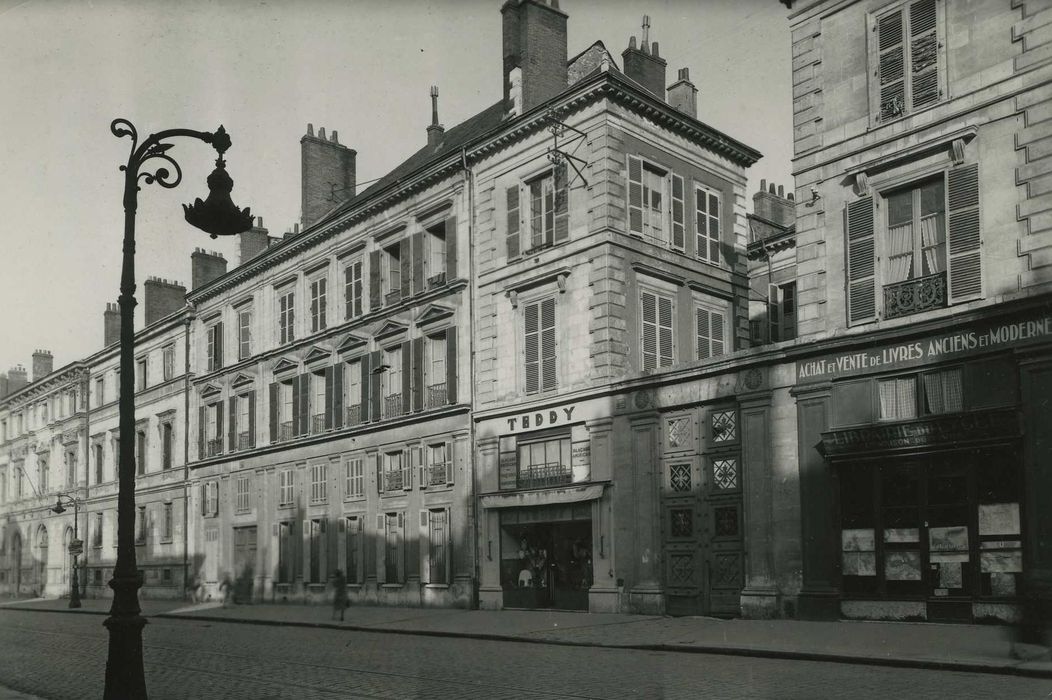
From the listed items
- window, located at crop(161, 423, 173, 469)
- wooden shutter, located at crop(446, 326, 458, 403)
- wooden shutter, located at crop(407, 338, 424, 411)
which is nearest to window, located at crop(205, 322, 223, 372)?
window, located at crop(161, 423, 173, 469)

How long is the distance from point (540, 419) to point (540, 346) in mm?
1818

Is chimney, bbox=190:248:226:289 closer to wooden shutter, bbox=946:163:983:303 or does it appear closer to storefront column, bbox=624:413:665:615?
storefront column, bbox=624:413:665:615

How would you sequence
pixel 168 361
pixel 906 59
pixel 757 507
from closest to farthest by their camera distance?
1. pixel 906 59
2. pixel 757 507
3. pixel 168 361

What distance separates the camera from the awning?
23413mm

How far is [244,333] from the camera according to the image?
39.4 meters

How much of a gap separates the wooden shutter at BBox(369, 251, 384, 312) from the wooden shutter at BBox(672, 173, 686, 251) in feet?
32.3

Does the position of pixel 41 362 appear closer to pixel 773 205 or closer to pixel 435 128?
pixel 435 128

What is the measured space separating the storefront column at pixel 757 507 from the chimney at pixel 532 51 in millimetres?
10740

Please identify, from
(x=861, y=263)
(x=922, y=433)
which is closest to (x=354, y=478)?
(x=861, y=263)

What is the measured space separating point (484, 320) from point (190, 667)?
13.5 m

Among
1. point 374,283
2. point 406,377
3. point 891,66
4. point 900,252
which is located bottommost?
point 406,377

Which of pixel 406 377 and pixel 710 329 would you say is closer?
pixel 710 329

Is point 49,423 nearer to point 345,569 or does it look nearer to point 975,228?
point 345,569

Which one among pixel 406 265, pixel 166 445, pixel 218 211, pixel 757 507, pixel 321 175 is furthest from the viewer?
pixel 166 445
